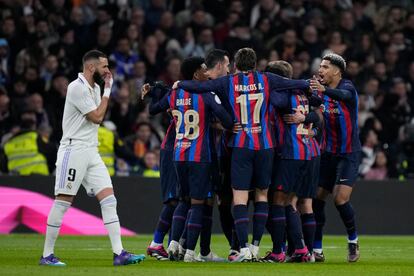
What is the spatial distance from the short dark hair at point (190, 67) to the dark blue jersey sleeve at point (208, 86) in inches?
18.2

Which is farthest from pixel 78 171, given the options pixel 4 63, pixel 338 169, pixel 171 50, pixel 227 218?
pixel 171 50

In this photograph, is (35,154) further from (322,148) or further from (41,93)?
(322,148)

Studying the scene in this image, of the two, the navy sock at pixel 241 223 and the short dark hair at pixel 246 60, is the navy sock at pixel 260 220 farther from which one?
the short dark hair at pixel 246 60

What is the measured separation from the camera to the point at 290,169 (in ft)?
42.8

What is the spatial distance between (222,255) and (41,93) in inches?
288

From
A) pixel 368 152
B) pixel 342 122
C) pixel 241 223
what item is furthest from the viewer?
pixel 368 152

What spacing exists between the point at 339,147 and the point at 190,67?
6.82 ft

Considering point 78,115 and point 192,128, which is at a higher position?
point 78,115

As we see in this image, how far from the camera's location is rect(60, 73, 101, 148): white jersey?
1217 centimetres

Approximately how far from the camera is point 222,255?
14.5 meters

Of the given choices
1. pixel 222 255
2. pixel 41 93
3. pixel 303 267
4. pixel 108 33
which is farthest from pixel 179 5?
pixel 303 267

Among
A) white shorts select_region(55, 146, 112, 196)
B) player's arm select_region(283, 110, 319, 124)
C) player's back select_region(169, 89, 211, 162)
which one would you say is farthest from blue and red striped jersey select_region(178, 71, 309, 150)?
white shorts select_region(55, 146, 112, 196)

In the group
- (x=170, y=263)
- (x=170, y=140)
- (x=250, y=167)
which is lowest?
(x=170, y=263)

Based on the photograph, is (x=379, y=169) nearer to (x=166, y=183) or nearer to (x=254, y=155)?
(x=166, y=183)
